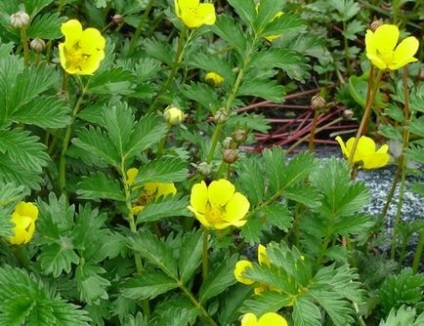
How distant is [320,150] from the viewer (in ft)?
8.39

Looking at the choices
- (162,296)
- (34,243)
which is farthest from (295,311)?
(34,243)

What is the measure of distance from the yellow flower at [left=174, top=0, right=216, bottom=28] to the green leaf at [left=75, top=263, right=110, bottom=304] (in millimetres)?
537

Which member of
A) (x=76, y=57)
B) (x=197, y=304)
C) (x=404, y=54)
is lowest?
(x=197, y=304)

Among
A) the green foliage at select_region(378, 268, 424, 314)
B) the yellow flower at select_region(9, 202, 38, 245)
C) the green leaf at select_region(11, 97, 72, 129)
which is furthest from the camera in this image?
the green foliage at select_region(378, 268, 424, 314)

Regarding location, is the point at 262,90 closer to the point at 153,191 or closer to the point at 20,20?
the point at 153,191

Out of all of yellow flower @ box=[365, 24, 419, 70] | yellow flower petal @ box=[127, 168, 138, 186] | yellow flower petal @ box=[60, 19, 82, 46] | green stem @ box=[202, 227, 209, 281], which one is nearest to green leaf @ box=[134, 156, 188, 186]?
yellow flower petal @ box=[127, 168, 138, 186]

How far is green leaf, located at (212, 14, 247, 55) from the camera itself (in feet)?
5.84

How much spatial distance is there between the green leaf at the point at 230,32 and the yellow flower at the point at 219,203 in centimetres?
43

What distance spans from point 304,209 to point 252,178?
0.17 meters

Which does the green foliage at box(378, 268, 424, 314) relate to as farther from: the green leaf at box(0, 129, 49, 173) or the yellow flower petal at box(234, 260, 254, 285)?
the green leaf at box(0, 129, 49, 173)

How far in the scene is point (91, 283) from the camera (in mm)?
1432

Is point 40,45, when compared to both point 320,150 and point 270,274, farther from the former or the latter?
point 320,150

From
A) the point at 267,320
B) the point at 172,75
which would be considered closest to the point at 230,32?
the point at 172,75

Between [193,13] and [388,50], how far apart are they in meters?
0.39
